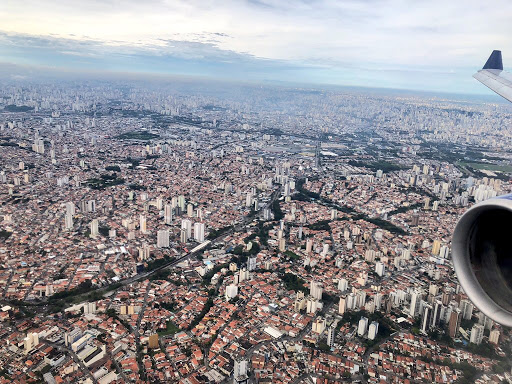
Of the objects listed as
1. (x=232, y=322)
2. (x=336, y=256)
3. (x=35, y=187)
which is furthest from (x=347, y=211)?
(x=35, y=187)

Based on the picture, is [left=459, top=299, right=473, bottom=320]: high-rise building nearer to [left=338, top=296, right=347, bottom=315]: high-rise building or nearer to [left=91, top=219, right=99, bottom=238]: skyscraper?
[left=338, top=296, right=347, bottom=315]: high-rise building

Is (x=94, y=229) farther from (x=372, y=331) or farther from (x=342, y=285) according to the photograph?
(x=372, y=331)

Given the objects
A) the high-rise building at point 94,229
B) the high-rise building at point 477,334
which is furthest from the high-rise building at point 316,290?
the high-rise building at point 94,229

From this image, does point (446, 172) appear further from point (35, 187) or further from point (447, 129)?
point (35, 187)

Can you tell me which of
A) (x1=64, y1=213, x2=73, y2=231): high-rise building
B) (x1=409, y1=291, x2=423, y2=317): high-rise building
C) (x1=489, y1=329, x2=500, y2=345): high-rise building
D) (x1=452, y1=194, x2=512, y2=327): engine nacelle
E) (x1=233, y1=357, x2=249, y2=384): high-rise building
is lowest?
(x1=64, y1=213, x2=73, y2=231): high-rise building

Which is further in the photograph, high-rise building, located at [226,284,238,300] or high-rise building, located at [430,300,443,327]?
high-rise building, located at [226,284,238,300]

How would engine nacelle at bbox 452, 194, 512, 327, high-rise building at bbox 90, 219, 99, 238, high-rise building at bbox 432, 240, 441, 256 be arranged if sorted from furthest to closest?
1. high-rise building at bbox 90, 219, 99, 238
2. high-rise building at bbox 432, 240, 441, 256
3. engine nacelle at bbox 452, 194, 512, 327

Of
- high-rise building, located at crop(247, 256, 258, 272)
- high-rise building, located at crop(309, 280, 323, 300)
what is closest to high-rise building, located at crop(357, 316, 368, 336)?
high-rise building, located at crop(309, 280, 323, 300)

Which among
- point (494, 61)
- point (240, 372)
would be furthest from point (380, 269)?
point (494, 61)
